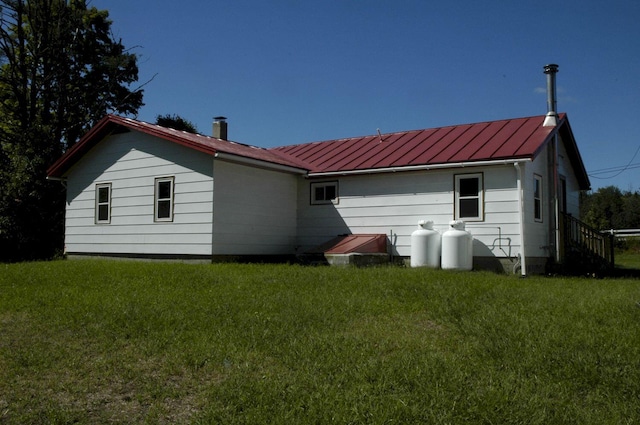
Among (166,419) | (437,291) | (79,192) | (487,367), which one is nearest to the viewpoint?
(166,419)

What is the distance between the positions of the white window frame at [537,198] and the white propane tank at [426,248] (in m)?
2.80

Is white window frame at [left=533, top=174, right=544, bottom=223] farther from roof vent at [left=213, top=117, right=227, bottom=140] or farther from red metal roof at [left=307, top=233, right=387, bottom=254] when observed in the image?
roof vent at [left=213, top=117, right=227, bottom=140]

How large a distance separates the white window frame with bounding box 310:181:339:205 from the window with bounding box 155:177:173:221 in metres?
4.31

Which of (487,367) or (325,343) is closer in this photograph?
(487,367)

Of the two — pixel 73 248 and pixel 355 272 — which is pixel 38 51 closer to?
pixel 73 248

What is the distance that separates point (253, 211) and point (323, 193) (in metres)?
A: 2.59

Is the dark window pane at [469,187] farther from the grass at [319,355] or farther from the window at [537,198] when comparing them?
the grass at [319,355]

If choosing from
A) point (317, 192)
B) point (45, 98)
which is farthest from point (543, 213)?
point (45, 98)

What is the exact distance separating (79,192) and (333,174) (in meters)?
8.54

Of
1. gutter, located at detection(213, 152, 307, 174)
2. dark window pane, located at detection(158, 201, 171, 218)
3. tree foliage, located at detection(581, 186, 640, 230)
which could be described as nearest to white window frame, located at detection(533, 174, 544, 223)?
gutter, located at detection(213, 152, 307, 174)

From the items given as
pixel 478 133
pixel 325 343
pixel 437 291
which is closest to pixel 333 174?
pixel 478 133

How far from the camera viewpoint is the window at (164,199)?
1617 cm

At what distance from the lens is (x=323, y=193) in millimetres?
17875

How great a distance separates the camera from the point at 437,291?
9555 mm
